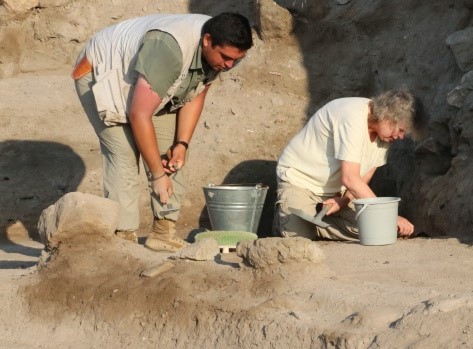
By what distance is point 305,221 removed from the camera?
7.23m

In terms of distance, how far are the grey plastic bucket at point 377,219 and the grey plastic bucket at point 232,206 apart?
1225 mm

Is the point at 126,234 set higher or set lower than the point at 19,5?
lower

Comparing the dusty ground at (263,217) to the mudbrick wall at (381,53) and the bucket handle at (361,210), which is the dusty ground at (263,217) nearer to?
the mudbrick wall at (381,53)

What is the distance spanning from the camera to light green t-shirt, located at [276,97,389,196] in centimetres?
675

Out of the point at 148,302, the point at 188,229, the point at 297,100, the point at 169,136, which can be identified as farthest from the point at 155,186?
the point at 297,100

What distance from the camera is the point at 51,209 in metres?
6.09

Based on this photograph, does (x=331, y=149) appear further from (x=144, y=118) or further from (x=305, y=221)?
(x=144, y=118)

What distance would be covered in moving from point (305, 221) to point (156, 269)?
1846mm

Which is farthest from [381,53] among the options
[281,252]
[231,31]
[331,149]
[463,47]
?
[281,252]

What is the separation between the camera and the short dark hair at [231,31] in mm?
5656

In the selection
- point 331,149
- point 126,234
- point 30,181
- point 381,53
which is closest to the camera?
point 126,234

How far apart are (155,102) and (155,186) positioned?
0.56 meters

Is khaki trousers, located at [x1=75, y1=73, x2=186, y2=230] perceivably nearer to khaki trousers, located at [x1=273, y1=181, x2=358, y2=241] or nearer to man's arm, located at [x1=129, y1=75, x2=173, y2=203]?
man's arm, located at [x1=129, y1=75, x2=173, y2=203]

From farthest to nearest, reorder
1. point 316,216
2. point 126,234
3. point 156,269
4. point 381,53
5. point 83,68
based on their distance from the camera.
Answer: point 381,53, point 316,216, point 126,234, point 83,68, point 156,269
